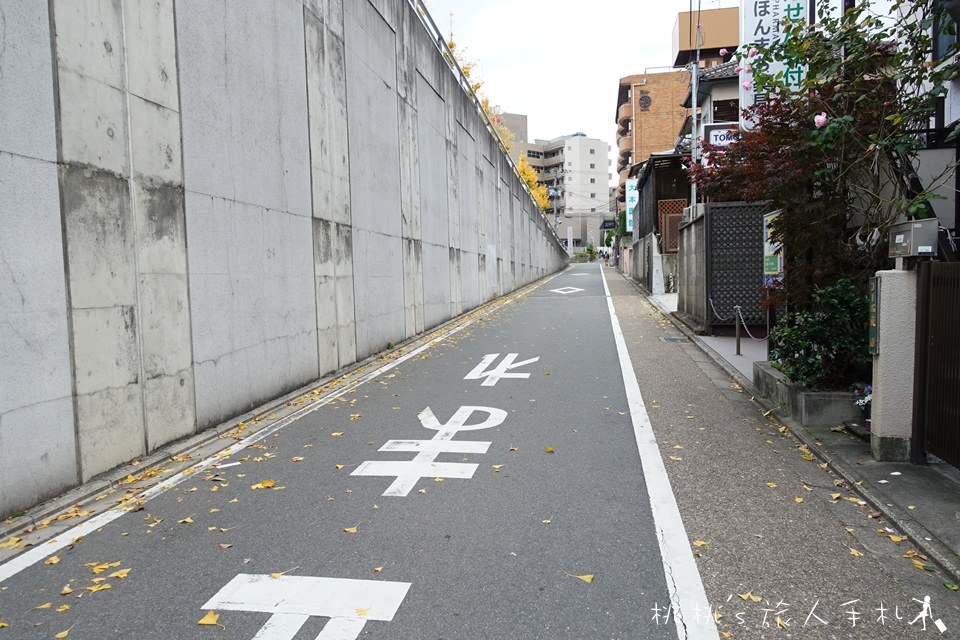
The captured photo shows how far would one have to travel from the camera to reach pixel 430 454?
619 cm

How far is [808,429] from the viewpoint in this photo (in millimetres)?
6809

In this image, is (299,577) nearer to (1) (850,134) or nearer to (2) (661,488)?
(2) (661,488)

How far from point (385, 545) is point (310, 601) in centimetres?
76

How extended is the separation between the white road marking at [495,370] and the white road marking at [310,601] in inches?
241

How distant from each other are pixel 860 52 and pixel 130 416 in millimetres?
7923

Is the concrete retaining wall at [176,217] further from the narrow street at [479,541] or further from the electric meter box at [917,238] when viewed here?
the electric meter box at [917,238]

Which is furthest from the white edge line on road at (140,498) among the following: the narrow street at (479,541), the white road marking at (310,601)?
the white road marking at (310,601)

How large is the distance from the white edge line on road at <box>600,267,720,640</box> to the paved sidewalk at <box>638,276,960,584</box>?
1431 millimetres

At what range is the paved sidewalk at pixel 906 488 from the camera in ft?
13.4

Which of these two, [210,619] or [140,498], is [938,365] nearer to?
[210,619]

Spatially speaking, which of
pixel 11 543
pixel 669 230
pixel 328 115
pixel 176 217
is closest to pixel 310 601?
pixel 11 543

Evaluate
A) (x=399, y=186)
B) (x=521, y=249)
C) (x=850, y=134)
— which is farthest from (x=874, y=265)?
(x=521, y=249)

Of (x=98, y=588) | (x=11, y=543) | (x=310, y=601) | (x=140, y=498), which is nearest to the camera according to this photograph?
(x=310, y=601)

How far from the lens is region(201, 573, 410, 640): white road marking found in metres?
3.23
